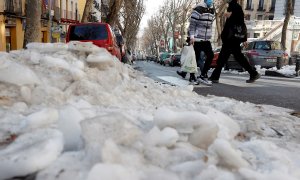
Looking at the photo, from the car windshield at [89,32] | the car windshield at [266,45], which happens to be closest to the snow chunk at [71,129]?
the car windshield at [89,32]

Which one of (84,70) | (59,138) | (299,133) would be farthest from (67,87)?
(299,133)

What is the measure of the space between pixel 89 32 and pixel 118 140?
10.0 m

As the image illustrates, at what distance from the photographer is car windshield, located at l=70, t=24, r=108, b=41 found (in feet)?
37.2

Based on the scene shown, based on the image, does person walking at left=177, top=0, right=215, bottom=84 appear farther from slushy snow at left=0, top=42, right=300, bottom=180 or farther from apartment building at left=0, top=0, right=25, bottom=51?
apartment building at left=0, top=0, right=25, bottom=51

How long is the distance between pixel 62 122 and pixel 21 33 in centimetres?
2820

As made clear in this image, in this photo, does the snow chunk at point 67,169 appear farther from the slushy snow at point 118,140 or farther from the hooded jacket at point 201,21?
the hooded jacket at point 201,21

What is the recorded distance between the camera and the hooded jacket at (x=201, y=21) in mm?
7730

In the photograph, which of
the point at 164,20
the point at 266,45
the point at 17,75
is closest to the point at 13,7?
the point at 266,45

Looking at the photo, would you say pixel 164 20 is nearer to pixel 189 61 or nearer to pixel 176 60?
pixel 176 60

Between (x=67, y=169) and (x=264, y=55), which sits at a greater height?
(x=264, y=55)

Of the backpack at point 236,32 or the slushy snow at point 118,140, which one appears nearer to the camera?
the slushy snow at point 118,140

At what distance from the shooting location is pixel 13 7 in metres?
25.1

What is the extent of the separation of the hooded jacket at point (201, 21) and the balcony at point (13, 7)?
65.1 ft

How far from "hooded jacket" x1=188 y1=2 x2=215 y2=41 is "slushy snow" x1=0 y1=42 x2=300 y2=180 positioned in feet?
15.1
